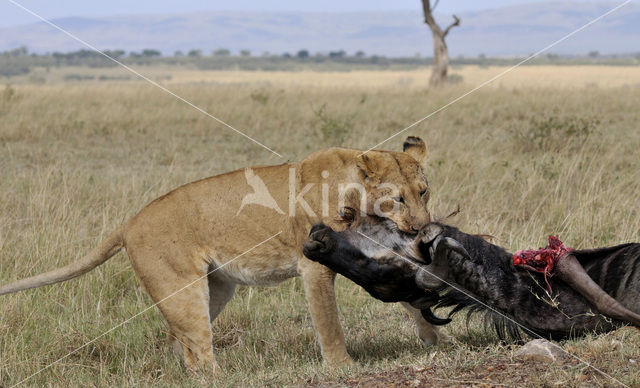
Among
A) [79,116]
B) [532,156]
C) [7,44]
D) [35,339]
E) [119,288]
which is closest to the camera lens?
[35,339]

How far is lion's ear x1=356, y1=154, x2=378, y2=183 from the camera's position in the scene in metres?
4.68

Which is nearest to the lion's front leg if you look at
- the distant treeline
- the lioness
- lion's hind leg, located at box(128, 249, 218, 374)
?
the lioness

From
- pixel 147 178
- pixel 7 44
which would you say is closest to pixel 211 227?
pixel 147 178

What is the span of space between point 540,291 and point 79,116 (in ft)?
44.7

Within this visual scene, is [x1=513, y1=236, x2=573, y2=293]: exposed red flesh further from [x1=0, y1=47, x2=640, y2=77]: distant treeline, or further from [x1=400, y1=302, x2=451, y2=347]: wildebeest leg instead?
[x1=0, y1=47, x2=640, y2=77]: distant treeline

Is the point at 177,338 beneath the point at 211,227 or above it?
beneath

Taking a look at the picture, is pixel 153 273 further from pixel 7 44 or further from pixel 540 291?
pixel 7 44

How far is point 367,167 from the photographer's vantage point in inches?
184

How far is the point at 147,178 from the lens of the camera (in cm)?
951

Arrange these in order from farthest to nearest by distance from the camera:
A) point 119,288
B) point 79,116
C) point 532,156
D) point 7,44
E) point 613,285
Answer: point 7,44 < point 79,116 < point 532,156 < point 119,288 < point 613,285

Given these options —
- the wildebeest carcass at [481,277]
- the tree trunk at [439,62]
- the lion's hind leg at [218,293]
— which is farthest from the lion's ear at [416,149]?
the tree trunk at [439,62]

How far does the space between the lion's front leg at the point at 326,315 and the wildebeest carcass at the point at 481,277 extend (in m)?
0.43

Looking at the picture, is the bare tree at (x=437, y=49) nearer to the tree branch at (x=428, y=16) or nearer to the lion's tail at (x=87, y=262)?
the tree branch at (x=428, y=16)

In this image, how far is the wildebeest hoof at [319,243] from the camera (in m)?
4.09
